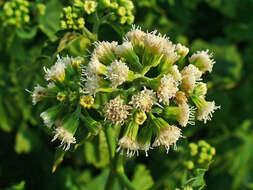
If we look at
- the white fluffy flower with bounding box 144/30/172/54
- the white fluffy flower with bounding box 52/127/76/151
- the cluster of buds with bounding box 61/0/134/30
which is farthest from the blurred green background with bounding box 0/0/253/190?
the white fluffy flower with bounding box 52/127/76/151

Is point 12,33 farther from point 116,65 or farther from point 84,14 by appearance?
point 116,65

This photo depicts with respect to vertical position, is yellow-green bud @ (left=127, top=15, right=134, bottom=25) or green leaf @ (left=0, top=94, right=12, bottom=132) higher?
yellow-green bud @ (left=127, top=15, right=134, bottom=25)

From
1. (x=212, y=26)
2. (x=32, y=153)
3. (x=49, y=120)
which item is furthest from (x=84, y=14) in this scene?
(x=212, y=26)

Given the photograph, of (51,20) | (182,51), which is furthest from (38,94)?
(51,20)

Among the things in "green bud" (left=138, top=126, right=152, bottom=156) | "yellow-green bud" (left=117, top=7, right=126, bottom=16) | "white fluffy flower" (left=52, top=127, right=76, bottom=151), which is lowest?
"white fluffy flower" (left=52, top=127, right=76, bottom=151)

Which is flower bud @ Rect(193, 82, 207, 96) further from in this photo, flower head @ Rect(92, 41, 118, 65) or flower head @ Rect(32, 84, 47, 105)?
flower head @ Rect(32, 84, 47, 105)

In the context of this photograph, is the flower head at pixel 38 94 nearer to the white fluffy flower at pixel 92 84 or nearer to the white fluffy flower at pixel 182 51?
the white fluffy flower at pixel 92 84

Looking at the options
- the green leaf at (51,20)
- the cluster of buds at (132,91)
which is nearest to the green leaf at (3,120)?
the green leaf at (51,20)

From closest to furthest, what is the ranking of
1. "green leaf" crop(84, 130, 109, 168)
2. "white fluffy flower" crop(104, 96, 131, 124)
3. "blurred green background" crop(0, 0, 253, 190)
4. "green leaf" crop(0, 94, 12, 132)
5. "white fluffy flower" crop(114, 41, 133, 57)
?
"white fluffy flower" crop(104, 96, 131, 124), "white fluffy flower" crop(114, 41, 133, 57), "green leaf" crop(84, 130, 109, 168), "blurred green background" crop(0, 0, 253, 190), "green leaf" crop(0, 94, 12, 132)

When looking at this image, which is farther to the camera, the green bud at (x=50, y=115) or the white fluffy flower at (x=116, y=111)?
the green bud at (x=50, y=115)

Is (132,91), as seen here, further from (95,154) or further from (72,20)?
(95,154)
